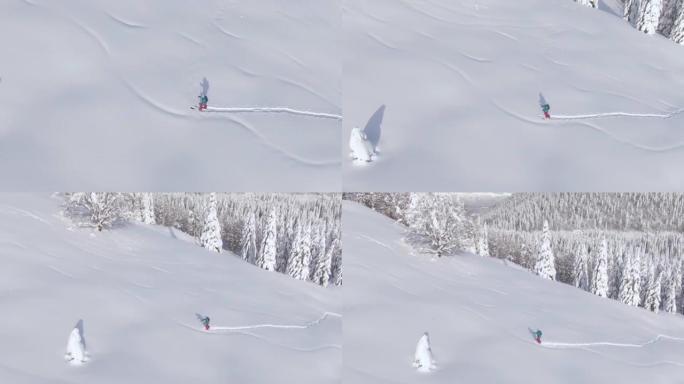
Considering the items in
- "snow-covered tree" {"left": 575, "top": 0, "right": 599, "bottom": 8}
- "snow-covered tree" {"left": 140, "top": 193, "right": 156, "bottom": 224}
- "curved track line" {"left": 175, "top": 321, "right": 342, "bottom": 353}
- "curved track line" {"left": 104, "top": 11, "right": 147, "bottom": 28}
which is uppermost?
"snow-covered tree" {"left": 575, "top": 0, "right": 599, "bottom": 8}

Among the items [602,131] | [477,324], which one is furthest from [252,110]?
[602,131]

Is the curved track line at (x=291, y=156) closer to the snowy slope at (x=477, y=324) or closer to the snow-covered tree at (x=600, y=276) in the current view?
the snowy slope at (x=477, y=324)

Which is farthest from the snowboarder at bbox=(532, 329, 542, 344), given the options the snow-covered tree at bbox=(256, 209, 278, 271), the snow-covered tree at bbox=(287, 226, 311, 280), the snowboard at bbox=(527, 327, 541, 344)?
the snow-covered tree at bbox=(256, 209, 278, 271)

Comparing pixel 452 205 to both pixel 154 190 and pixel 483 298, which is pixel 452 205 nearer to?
pixel 483 298

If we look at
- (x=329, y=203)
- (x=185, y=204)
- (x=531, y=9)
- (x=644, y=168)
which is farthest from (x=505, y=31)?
(x=185, y=204)

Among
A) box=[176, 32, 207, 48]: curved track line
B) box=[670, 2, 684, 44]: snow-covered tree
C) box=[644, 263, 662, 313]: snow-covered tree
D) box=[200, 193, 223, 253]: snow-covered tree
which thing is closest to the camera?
box=[200, 193, 223, 253]: snow-covered tree

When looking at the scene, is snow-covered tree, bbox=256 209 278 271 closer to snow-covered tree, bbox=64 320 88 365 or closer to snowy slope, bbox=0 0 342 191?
snowy slope, bbox=0 0 342 191
